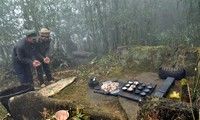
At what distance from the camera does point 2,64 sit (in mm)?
9102

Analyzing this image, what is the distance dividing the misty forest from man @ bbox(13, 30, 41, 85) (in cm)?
112

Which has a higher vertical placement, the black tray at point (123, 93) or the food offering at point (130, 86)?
the food offering at point (130, 86)

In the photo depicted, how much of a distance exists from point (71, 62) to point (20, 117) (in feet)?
15.1

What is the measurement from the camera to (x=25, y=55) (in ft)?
20.5

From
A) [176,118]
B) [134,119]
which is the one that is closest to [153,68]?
[134,119]

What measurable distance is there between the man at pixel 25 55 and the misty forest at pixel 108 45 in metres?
1.12

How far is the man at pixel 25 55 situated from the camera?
602 centimetres

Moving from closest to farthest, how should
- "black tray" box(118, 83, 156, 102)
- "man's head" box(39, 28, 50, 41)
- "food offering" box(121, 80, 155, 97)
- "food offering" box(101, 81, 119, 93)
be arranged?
1. "black tray" box(118, 83, 156, 102)
2. "food offering" box(121, 80, 155, 97)
3. "food offering" box(101, 81, 119, 93)
4. "man's head" box(39, 28, 50, 41)

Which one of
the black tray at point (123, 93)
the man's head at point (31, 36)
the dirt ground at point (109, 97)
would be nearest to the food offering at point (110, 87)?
the black tray at point (123, 93)

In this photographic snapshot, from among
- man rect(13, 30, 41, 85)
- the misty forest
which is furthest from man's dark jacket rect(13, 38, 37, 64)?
the misty forest

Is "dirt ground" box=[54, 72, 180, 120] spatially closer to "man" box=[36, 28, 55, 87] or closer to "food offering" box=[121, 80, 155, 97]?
"food offering" box=[121, 80, 155, 97]

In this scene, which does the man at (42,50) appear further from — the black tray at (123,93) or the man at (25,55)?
the black tray at (123,93)

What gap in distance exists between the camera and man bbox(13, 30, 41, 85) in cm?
602

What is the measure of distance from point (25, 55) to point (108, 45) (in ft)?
15.6
